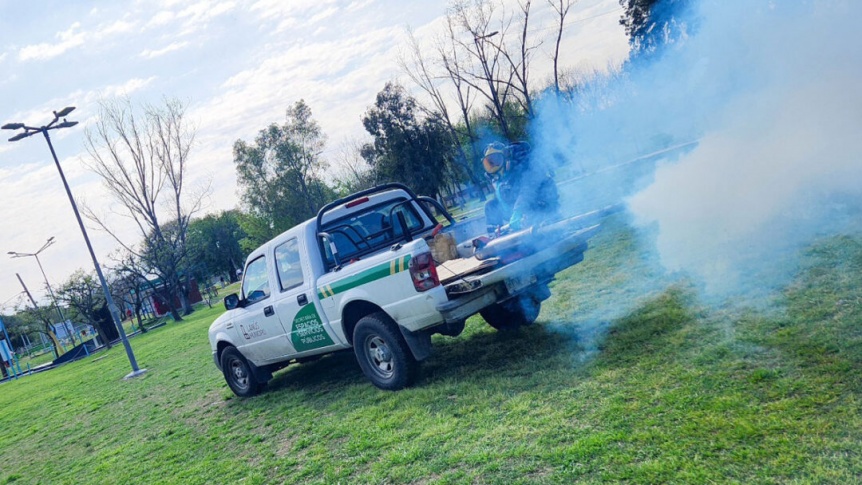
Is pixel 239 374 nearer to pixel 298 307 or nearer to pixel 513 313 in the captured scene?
pixel 298 307

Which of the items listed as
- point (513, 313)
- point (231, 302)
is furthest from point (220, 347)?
point (513, 313)

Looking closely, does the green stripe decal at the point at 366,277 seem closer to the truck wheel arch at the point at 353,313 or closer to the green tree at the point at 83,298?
the truck wheel arch at the point at 353,313

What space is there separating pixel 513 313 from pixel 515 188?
→ 2.01 m

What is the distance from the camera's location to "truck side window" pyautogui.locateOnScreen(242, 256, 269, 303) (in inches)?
293

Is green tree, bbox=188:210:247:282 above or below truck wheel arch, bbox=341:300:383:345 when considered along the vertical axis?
above

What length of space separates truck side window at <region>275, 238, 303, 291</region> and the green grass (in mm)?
1480

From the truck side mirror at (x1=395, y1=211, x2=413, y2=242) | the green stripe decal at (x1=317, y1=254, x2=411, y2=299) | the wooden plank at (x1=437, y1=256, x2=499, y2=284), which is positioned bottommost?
the wooden plank at (x1=437, y1=256, x2=499, y2=284)

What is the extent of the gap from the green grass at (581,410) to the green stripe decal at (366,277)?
125 cm

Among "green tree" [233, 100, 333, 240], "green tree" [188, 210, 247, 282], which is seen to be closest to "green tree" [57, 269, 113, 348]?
"green tree" [233, 100, 333, 240]

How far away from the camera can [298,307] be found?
22.1 ft

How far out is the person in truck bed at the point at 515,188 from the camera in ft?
26.7

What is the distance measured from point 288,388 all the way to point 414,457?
14.4 ft

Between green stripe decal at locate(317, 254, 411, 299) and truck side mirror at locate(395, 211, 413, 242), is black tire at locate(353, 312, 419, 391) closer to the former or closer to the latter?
green stripe decal at locate(317, 254, 411, 299)

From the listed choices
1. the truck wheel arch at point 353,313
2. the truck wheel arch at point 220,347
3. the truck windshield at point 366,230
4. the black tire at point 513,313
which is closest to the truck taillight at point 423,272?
the truck wheel arch at point 353,313
